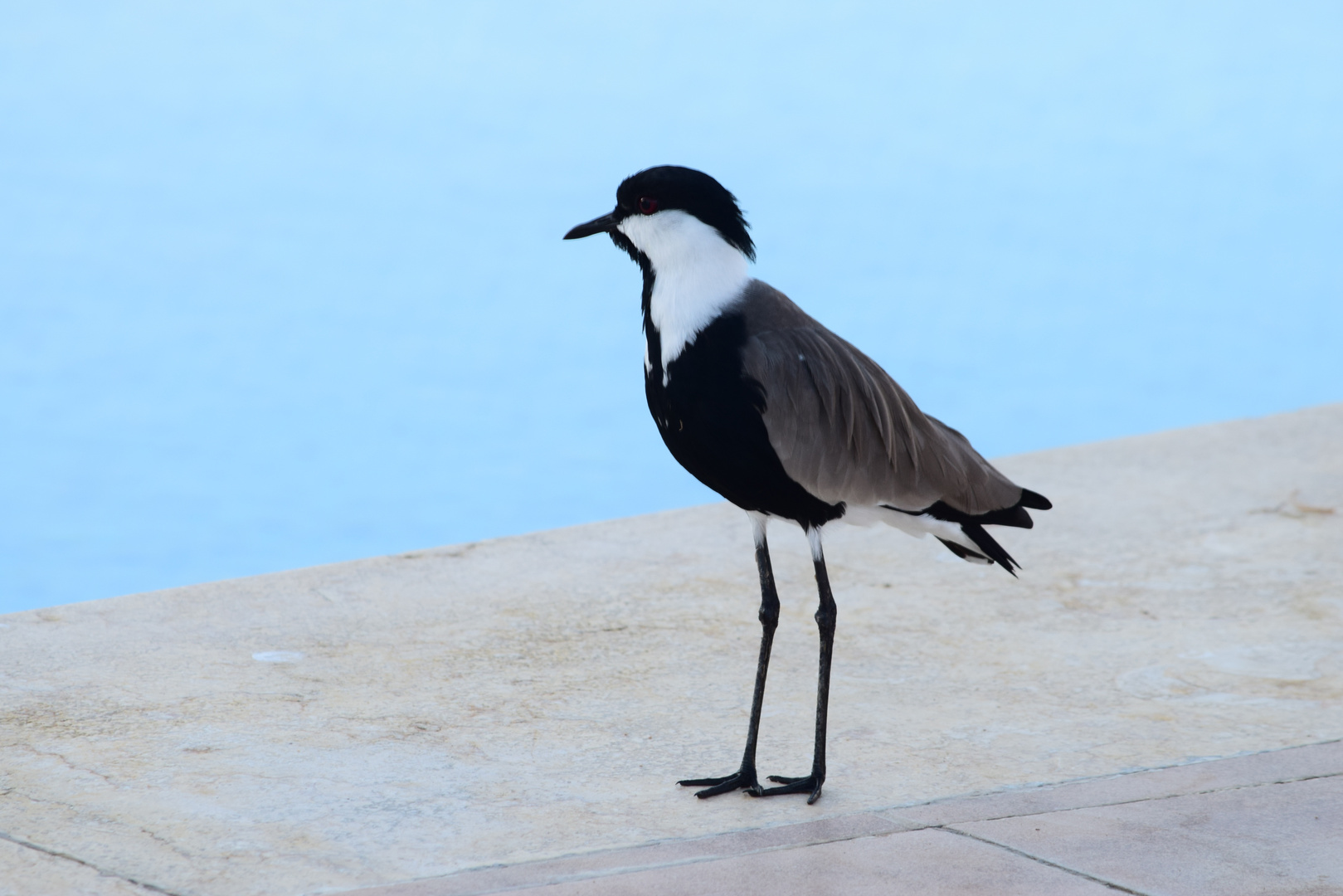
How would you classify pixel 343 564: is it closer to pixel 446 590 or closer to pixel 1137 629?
pixel 446 590

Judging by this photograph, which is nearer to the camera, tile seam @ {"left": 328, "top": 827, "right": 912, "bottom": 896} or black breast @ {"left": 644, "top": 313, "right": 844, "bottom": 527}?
tile seam @ {"left": 328, "top": 827, "right": 912, "bottom": 896}

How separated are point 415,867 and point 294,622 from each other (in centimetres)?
156

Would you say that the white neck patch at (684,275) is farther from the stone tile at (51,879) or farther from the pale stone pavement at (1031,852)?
the stone tile at (51,879)

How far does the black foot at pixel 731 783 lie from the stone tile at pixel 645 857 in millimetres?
164

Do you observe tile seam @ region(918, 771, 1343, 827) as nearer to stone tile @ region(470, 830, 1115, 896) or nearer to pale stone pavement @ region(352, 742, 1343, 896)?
pale stone pavement @ region(352, 742, 1343, 896)

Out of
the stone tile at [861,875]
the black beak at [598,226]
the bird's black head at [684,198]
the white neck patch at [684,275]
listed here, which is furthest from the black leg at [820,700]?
the black beak at [598,226]

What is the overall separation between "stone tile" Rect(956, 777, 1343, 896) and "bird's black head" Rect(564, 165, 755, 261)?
1195 mm

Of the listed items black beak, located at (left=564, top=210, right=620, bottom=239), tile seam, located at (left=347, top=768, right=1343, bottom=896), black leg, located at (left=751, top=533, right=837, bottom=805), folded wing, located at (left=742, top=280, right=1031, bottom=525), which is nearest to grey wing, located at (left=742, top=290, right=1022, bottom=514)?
folded wing, located at (left=742, top=280, right=1031, bottom=525)

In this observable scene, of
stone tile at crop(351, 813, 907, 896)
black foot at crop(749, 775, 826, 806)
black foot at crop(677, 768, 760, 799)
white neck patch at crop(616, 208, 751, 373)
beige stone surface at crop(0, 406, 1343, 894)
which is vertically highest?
white neck patch at crop(616, 208, 751, 373)

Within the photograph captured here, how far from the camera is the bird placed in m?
2.69

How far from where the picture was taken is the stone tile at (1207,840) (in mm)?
2287

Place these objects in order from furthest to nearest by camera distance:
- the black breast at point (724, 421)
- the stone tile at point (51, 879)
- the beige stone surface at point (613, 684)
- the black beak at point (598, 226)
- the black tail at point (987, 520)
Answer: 1. the black tail at point (987, 520)
2. the black beak at point (598, 226)
3. the black breast at point (724, 421)
4. the beige stone surface at point (613, 684)
5. the stone tile at point (51, 879)

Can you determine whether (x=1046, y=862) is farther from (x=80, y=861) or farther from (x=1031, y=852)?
(x=80, y=861)

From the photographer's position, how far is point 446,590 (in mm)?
4094
